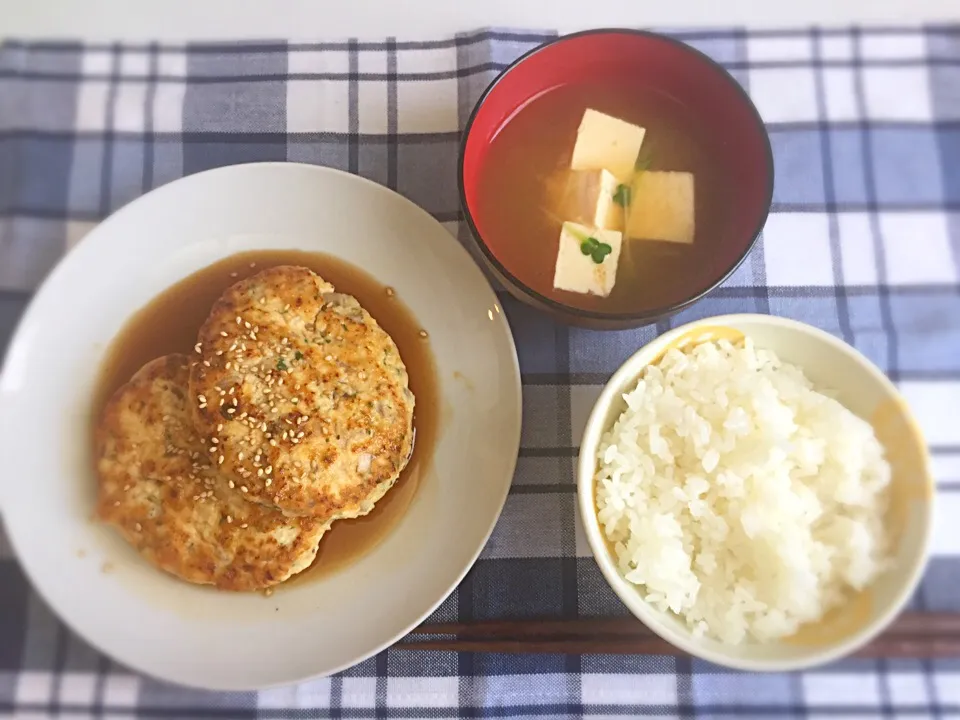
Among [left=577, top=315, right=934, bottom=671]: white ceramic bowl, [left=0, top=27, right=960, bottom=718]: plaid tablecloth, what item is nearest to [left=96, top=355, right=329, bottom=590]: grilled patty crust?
[left=0, top=27, right=960, bottom=718]: plaid tablecloth

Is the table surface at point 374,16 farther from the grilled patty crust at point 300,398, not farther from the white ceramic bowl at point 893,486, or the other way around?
the white ceramic bowl at point 893,486

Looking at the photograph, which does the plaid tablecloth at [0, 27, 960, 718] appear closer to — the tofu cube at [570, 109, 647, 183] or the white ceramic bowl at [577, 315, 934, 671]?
the white ceramic bowl at [577, 315, 934, 671]

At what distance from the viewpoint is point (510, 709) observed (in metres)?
1.77

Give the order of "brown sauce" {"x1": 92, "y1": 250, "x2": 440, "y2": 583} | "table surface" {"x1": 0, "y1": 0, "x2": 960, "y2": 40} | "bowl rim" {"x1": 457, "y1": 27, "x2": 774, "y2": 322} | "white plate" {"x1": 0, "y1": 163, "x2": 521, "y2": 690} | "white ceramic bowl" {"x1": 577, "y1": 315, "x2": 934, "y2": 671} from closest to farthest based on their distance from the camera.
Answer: "white ceramic bowl" {"x1": 577, "y1": 315, "x2": 934, "y2": 671} < "bowl rim" {"x1": 457, "y1": 27, "x2": 774, "y2": 322} < "white plate" {"x1": 0, "y1": 163, "x2": 521, "y2": 690} < "brown sauce" {"x1": 92, "y1": 250, "x2": 440, "y2": 583} < "table surface" {"x1": 0, "y1": 0, "x2": 960, "y2": 40}

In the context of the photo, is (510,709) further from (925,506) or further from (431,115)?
(431,115)

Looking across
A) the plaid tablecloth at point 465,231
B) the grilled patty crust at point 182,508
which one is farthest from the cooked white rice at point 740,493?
the grilled patty crust at point 182,508

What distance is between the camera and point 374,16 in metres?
2.02

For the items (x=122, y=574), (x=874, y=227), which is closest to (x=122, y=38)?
(x=122, y=574)

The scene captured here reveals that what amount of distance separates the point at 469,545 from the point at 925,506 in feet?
2.92

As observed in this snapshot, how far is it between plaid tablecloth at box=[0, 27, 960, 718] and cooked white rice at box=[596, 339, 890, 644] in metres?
0.18

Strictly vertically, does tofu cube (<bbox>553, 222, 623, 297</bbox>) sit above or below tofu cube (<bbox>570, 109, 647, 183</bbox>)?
below

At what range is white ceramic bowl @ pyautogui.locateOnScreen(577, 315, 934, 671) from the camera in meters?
1.33

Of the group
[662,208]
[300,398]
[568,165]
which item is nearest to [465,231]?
[568,165]

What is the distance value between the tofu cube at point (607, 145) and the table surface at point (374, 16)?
367 mm
